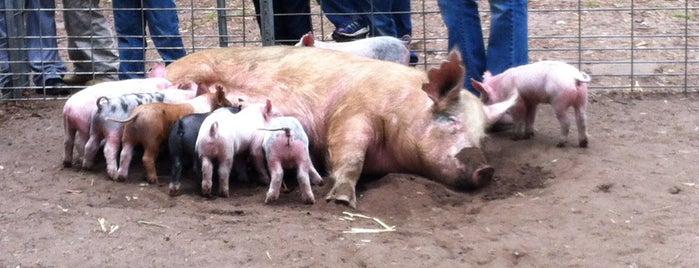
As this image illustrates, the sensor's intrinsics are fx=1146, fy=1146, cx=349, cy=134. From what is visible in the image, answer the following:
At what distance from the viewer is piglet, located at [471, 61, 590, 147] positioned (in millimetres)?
6281

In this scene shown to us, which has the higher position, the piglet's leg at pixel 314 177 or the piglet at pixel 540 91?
the piglet at pixel 540 91

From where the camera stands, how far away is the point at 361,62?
6586mm

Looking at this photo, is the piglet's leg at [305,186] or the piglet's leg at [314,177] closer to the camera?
the piglet's leg at [305,186]

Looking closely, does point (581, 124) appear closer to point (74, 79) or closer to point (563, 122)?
point (563, 122)

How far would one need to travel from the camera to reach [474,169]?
18.6 ft

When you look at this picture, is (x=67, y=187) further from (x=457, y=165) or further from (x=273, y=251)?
(x=457, y=165)

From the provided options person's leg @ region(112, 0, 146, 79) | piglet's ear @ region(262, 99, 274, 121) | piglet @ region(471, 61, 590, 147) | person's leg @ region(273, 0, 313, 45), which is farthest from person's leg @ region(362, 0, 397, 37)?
piglet's ear @ region(262, 99, 274, 121)

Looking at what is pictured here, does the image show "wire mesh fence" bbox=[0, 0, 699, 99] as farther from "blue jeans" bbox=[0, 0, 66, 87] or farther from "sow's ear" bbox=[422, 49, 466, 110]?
"sow's ear" bbox=[422, 49, 466, 110]

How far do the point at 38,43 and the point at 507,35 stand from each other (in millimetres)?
3784

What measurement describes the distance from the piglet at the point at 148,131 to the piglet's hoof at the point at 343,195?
96 centimetres

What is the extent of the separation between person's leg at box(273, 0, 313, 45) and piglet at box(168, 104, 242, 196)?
9.26 feet

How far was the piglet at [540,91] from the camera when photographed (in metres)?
6.28

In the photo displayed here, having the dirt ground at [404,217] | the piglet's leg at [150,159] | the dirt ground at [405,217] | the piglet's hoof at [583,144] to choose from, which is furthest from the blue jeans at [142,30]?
the piglet's hoof at [583,144]

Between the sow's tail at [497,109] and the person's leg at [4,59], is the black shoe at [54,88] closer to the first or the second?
the person's leg at [4,59]
